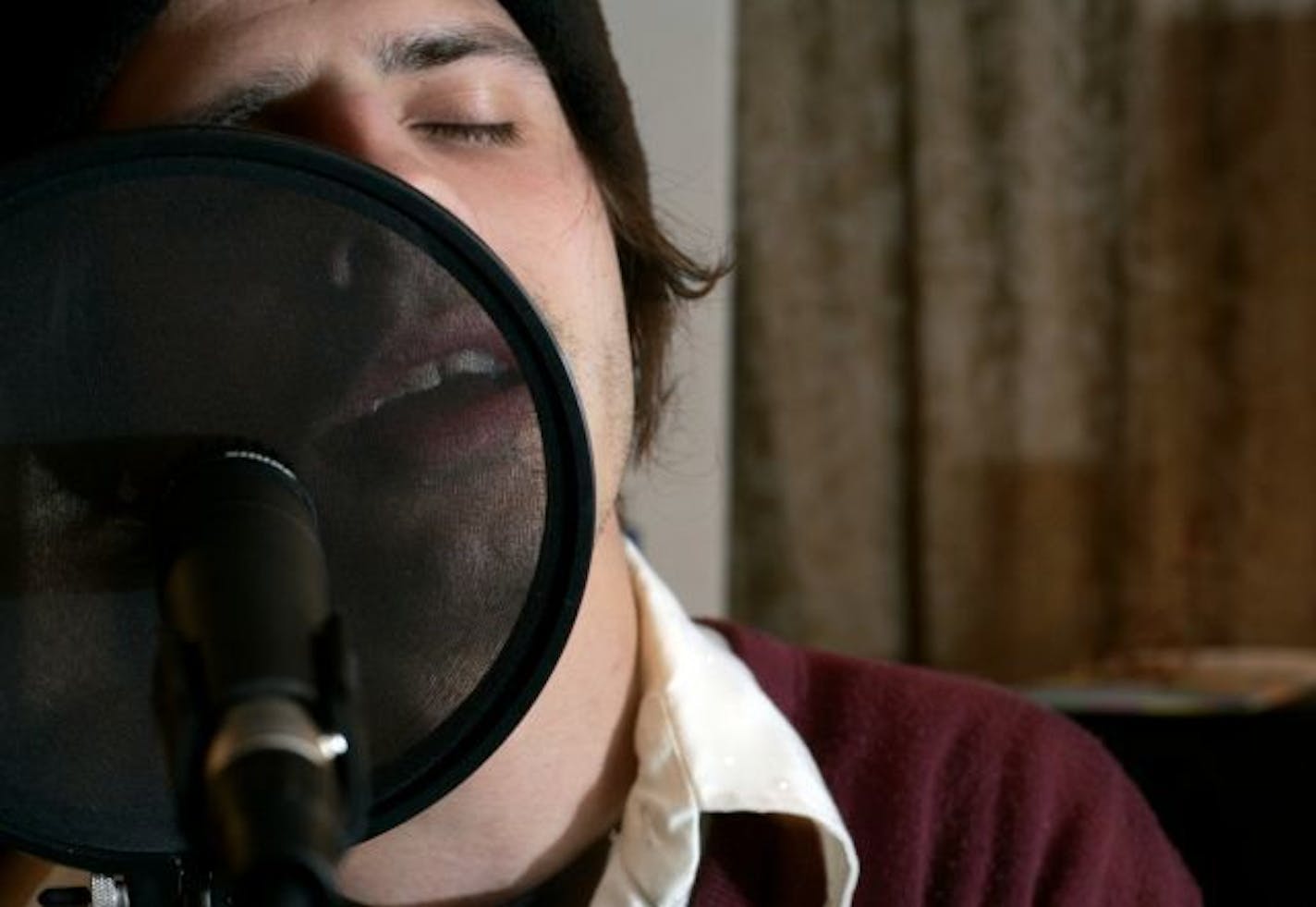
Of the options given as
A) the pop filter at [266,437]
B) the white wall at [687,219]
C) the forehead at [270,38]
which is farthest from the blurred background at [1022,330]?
the pop filter at [266,437]

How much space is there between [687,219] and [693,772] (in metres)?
0.60

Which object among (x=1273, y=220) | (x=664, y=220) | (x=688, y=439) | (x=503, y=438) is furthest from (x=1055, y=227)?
(x=503, y=438)

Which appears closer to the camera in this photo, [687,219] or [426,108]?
[426,108]

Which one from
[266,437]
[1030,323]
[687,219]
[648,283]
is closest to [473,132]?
[648,283]

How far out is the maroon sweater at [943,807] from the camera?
3.44 feet

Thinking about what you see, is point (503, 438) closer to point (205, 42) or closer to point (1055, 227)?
point (205, 42)

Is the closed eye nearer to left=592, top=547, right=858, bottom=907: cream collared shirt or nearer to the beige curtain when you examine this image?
left=592, top=547, right=858, bottom=907: cream collared shirt

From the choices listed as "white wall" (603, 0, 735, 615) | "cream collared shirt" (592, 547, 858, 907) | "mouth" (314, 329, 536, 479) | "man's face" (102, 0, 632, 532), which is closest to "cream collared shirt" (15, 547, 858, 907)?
→ "cream collared shirt" (592, 547, 858, 907)

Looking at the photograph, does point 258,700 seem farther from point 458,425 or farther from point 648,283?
point 648,283

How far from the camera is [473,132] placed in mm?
986

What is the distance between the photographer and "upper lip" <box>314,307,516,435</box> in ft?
2.16

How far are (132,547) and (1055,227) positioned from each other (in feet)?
8.37

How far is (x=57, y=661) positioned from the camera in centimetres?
68

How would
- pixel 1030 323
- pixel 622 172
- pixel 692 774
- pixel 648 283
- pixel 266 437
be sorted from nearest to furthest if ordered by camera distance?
pixel 266 437 < pixel 692 774 < pixel 622 172 < pixel 648 283 < pixel 1030 323
